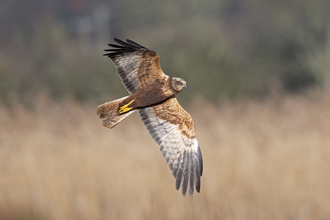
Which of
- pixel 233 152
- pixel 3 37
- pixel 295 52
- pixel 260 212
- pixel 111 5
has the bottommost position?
pixel 260 212

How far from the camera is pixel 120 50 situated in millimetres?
2578

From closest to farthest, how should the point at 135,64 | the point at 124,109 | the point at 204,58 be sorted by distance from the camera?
the point at 124,109, the point at 135,64, the point at 204,58

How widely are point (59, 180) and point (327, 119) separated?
434 centimetres

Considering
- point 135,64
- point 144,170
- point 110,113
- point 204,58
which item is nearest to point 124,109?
point 110,113

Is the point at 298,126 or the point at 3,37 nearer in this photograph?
the point at 298,126

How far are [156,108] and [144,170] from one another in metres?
3.77

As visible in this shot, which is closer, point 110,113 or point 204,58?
point 110,113

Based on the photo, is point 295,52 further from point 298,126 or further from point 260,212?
point 260,212

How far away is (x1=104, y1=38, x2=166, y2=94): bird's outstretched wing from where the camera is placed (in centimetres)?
247

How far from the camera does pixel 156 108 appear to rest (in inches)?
108

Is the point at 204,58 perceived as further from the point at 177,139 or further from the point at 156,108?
the point at 156,108

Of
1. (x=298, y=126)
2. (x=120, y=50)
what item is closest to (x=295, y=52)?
(x=298, y=126)

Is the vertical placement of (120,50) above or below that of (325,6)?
below

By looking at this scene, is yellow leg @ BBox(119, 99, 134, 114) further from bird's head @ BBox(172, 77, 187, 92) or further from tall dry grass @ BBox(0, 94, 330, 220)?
tall dry grass @ BBox(0, 94, 330, 220)
